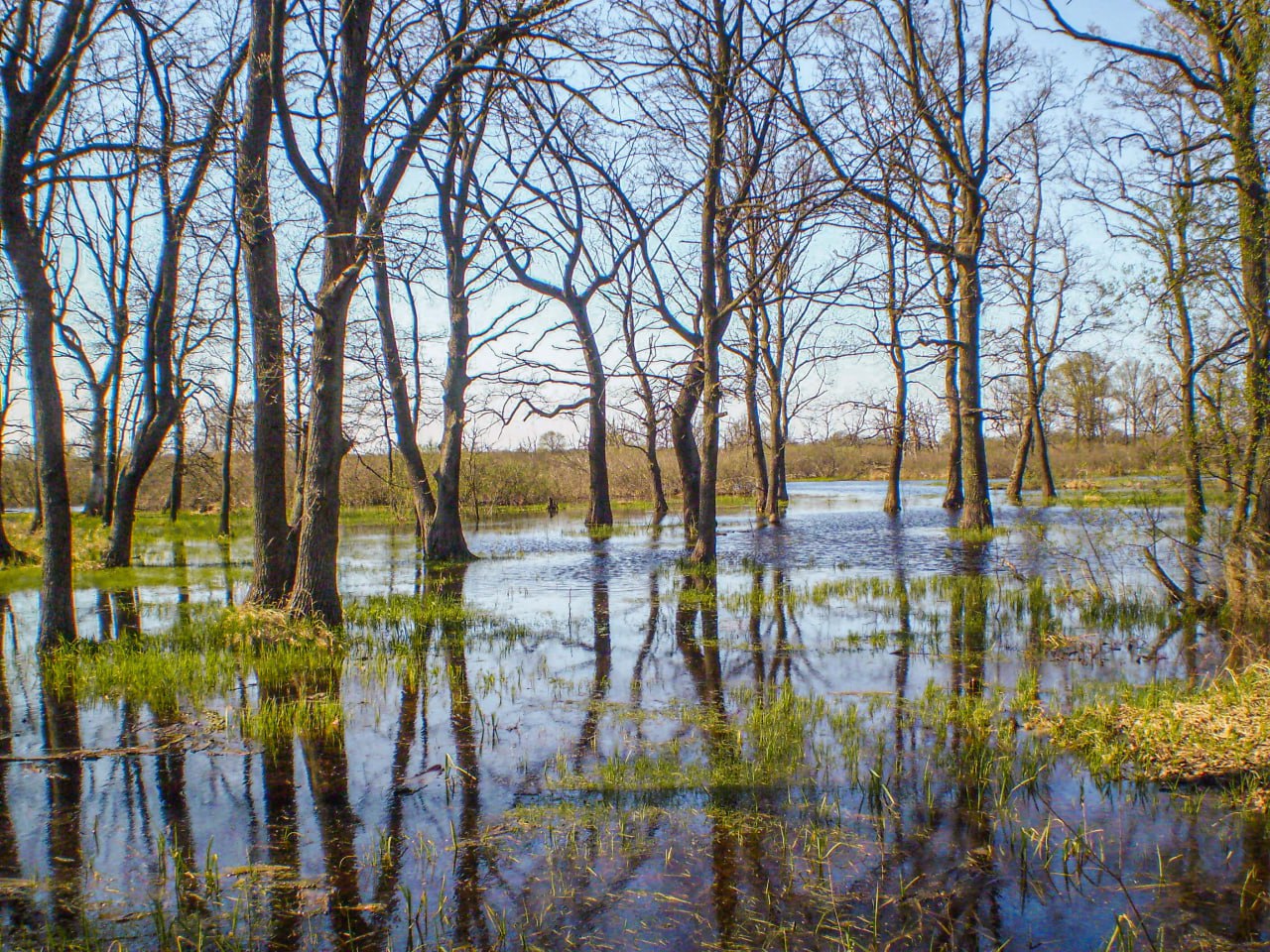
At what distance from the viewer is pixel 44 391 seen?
27.7 feet

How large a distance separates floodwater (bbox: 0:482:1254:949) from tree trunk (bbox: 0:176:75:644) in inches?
30.4

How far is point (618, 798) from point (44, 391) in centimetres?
770

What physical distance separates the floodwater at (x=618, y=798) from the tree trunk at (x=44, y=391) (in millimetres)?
773

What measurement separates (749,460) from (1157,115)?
100.0 ft

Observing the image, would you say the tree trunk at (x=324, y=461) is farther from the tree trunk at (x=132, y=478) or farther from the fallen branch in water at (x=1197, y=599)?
the tree trunk at (x=132, y=478)

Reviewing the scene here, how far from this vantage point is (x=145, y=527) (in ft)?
98.5

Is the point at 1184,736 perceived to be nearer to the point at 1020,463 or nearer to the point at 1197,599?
the point at 1197,599

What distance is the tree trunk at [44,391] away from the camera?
27.0ft

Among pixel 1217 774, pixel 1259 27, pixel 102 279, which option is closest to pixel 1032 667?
pixel 1217 774

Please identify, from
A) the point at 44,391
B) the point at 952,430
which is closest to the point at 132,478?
the point at 44,391

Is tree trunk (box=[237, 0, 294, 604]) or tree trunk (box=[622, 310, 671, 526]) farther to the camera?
tree trunk (box=[622, 310, 671, 526])

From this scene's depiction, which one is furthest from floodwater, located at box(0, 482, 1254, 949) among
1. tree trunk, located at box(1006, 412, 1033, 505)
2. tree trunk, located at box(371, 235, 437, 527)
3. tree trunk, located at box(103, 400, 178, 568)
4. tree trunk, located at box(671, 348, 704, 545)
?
tree trunk, located at box(1006, 412, 1033, 505)

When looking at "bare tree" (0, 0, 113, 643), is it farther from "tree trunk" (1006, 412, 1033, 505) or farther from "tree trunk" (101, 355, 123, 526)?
"tree trunk" (1006, 412, 1033, 505)

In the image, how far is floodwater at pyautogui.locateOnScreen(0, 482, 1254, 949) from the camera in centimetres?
340
